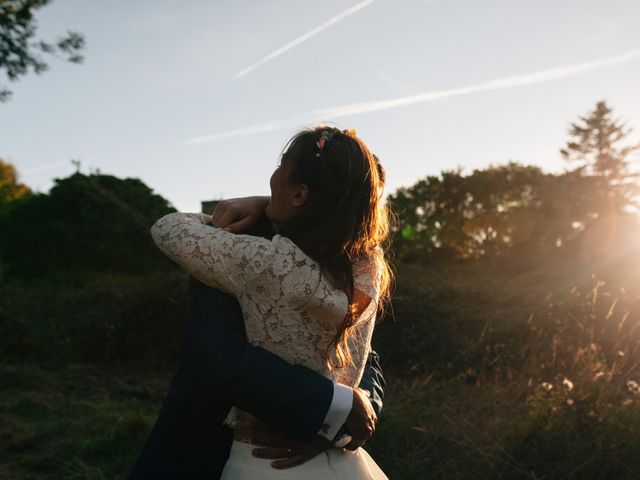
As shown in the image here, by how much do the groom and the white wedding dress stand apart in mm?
45

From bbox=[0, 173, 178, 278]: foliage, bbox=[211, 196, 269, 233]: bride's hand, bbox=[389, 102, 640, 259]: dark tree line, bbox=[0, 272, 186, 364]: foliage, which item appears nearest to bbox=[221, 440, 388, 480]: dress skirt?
bbox=[211, 196, 269, 233]: bride's hand

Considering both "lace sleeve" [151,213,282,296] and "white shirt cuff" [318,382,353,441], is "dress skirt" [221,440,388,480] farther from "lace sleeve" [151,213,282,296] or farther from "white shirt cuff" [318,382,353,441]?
"lace sleeve" [151,213,282,296]

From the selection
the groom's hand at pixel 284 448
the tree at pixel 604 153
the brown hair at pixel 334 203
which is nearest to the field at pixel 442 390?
the groom's hand at pixel 284 448

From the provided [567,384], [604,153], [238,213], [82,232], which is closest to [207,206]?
[238,213]

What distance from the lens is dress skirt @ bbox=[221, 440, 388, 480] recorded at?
1638 mm

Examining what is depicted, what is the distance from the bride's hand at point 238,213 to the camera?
173 cm

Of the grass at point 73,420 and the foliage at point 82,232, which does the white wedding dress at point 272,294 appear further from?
the foliage at point 82,232

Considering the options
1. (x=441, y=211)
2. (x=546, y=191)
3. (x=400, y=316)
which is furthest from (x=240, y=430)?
(x=546, y=191)

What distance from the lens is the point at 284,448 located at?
5.39 feet

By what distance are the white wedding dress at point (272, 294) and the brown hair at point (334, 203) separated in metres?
0.04

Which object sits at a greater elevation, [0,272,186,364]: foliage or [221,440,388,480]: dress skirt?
[221,440,388,480]: dress skirt

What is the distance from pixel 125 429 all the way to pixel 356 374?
3.40 metres

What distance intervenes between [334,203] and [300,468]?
0.69 m

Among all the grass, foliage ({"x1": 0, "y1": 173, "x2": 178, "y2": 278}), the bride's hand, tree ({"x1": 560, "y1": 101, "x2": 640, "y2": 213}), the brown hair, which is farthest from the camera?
tree ({"x1": 560, "y1": 101, "x2": 640, "y2": 213})
